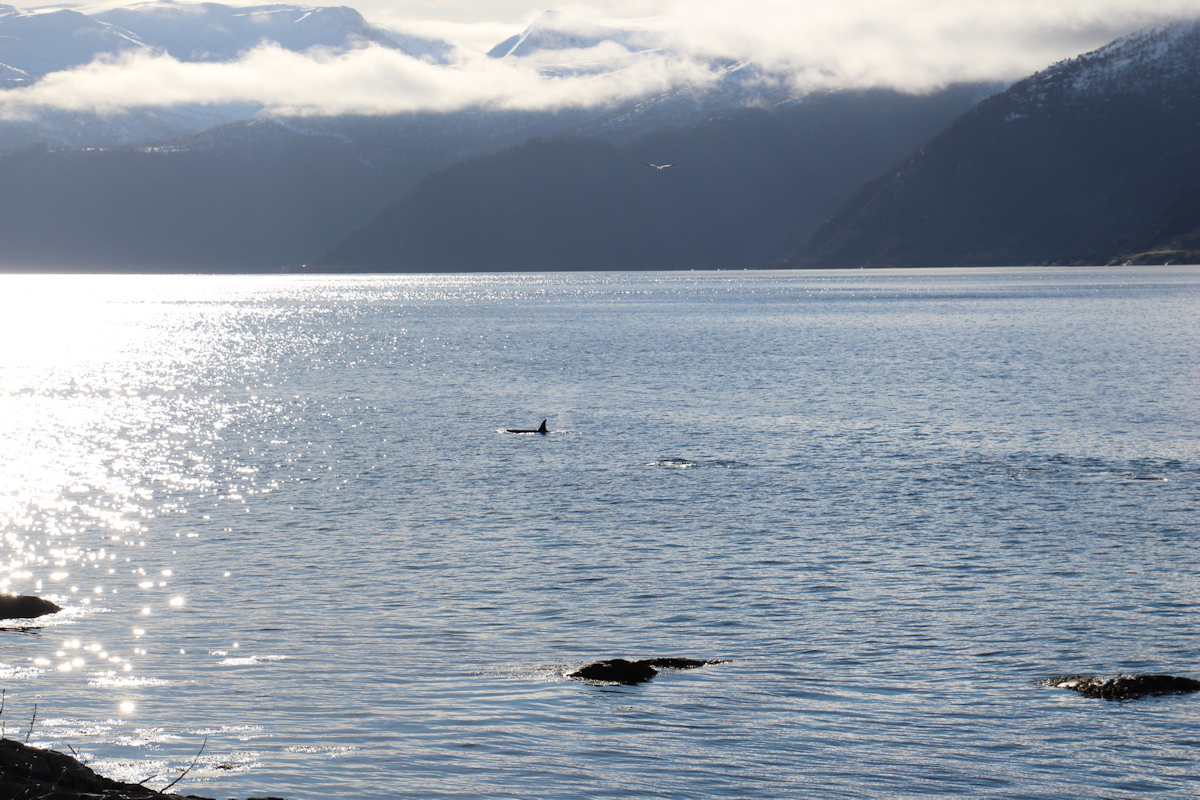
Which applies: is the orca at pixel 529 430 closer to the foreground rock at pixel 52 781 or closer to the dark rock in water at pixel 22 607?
the dark rock in water at pixel 22 607

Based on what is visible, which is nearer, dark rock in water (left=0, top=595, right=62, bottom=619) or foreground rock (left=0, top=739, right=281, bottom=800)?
foreground rock (left=0, top=739, right=281, bottom=800)

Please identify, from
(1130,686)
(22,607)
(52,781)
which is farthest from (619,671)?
(22,607)

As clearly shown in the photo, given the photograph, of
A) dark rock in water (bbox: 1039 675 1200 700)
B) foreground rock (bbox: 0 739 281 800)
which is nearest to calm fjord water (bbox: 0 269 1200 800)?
dark rock in water (bbox: 1039 675 1200 700)

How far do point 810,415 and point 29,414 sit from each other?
163 ft

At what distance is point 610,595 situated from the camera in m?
32.4

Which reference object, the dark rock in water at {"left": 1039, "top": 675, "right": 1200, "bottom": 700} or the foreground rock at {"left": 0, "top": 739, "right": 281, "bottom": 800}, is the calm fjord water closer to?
the dark rock in water at {"left": 1039, "top": 675, "right": 1200, "bottom": 700}

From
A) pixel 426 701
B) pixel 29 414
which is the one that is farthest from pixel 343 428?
pixel 426 701

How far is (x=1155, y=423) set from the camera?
69188 millimetres

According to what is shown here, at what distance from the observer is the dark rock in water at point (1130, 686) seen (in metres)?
24.0

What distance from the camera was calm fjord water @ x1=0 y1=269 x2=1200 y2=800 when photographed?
69.4ft

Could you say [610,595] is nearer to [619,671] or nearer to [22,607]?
[619,671]

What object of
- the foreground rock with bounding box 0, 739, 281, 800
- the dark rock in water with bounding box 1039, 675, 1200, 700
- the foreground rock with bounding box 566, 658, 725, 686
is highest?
the foreground rock with bounding box 0, 739, 281, 800

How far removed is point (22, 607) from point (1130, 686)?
2509cm

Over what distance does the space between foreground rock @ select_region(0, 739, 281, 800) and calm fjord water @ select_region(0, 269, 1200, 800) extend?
3.24 m
